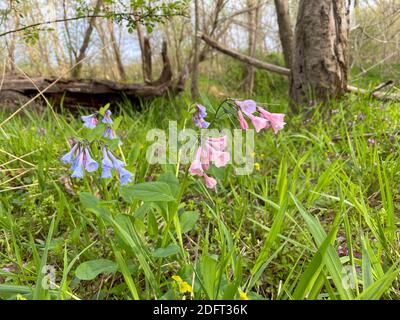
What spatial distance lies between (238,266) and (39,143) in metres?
1.66

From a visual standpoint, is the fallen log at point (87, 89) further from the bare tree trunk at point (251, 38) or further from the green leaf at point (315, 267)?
the green leaf at point (315, 267)

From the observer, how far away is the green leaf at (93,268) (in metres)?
0.90

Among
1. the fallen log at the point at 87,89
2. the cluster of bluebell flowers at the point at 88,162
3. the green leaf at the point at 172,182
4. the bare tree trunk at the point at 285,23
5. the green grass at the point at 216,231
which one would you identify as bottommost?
the green grass at the point at 216,231

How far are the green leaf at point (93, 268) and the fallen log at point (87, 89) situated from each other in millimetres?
2787

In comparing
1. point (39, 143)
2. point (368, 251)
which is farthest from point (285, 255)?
point (39, 143)

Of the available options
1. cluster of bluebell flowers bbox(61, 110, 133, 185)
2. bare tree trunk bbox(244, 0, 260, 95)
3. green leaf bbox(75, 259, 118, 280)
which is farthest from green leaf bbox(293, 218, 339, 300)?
bare tree trunk bbox(244, 0, 260, 95)

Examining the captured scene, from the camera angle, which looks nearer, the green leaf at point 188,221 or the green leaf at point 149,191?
the green leaf at point 149,191

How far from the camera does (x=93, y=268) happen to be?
93 cm

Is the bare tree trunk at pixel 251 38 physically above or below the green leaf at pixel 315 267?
above

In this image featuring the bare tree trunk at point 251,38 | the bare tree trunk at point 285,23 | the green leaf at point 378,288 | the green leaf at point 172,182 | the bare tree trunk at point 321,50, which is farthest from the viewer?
the bare tree trunk at point 251,38

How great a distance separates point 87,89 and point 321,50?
90.3 inches

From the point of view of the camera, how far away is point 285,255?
1.16 m

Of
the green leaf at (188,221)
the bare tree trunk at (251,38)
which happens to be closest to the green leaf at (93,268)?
the green leaf at (188,221)
